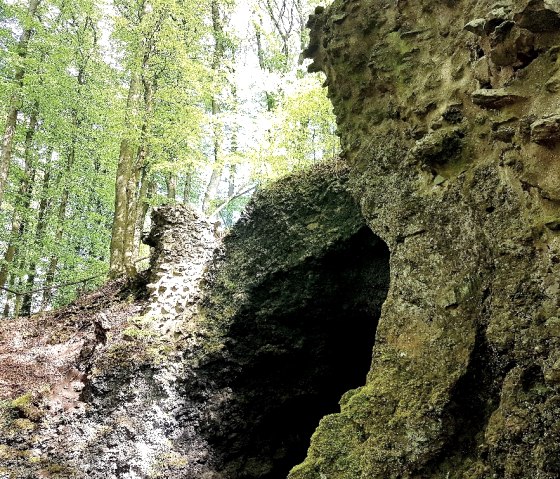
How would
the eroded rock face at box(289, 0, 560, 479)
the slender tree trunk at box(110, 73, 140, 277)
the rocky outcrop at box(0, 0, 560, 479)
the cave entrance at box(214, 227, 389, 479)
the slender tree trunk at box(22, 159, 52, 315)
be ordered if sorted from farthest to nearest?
1. the slender tree trunk at box(22, 159, 52, 315)
2. the slender tree trunk at box(110, 73, 140, 277)
3. the cave entrance at box(214, 227, 389, 479)
4. the rocky outcrop at box(0, 0, 560, 479)
5. the eroded rock face at box(289, 0, 560, 479)

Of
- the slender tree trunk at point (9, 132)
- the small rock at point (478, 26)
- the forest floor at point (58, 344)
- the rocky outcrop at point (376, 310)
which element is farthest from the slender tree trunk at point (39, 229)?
the small rock at point (478, 26)

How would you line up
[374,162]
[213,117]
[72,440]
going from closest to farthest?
1. [374,162]
2. [72,440]
3. [213,117]

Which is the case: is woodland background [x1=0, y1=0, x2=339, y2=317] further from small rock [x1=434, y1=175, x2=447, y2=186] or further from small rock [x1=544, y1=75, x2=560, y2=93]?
small rock [x1=544, y1=75, x2=560, y2=93]

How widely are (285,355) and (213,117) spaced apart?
883 cm

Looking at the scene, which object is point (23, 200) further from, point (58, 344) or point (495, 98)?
point (495, 98)

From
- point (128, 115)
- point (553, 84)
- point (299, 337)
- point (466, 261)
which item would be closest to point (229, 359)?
point (299, 337)

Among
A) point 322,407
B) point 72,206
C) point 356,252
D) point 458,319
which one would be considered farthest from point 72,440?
point 72,206

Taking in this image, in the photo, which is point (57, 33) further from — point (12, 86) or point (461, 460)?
point (461, 460)

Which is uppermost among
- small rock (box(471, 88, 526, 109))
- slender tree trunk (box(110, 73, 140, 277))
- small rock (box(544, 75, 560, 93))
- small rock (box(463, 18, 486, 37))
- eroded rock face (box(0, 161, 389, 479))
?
slender tree trunk (box(110, 73, 140, 277))

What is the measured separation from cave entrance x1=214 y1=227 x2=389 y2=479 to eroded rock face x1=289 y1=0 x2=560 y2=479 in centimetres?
204

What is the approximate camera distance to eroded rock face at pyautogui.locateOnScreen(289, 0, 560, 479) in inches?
113

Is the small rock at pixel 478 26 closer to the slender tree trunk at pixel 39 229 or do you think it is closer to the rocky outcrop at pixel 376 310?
the rocky outcrop at pixel 376 310

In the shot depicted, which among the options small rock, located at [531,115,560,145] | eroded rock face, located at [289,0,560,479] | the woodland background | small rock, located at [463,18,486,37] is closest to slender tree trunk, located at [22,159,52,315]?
the woodland background

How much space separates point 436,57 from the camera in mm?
4418
